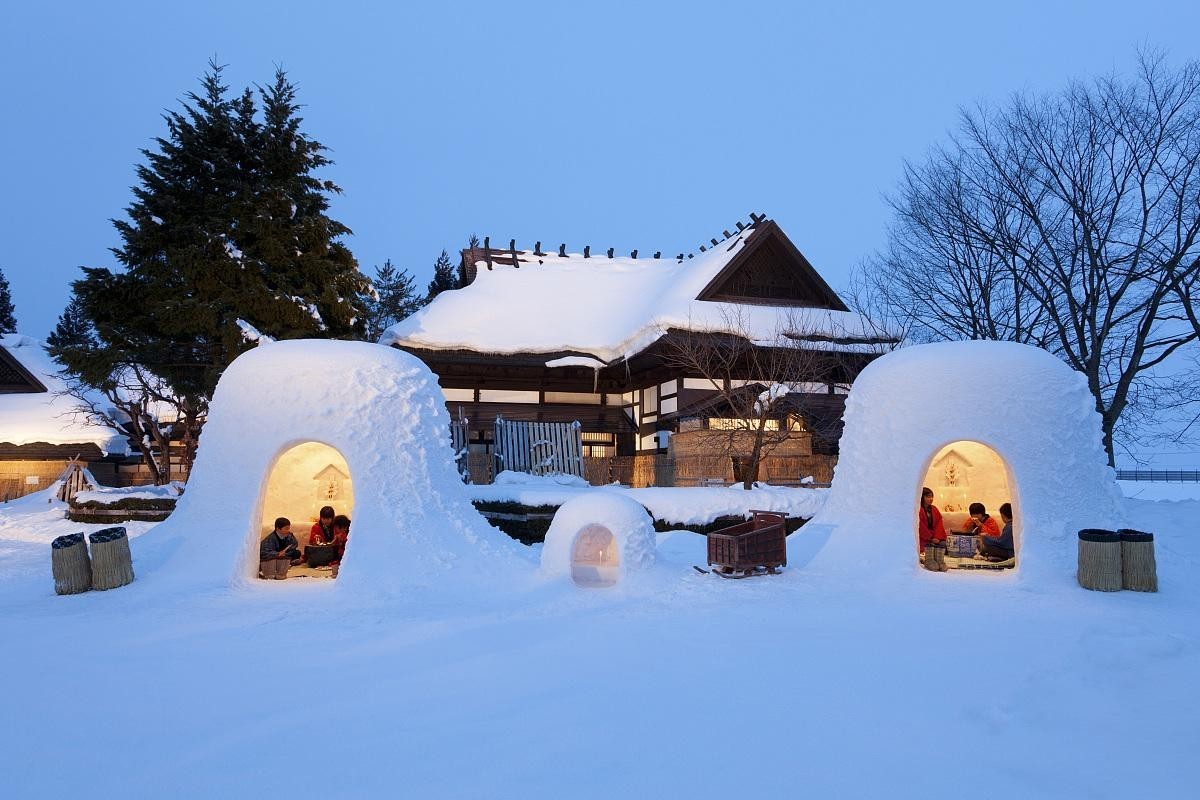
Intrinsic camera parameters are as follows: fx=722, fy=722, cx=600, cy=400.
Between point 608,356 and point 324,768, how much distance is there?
58.9 feet

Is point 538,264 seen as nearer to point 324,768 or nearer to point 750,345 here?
point 750,345

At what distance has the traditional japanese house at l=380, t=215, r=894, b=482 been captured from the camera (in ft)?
64.2

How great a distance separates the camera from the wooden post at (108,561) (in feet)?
27.1

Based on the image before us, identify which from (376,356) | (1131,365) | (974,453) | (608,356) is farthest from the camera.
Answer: (608,356)

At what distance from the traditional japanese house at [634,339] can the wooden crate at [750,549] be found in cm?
858

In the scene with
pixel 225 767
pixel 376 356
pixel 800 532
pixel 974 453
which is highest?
pixel 376 356

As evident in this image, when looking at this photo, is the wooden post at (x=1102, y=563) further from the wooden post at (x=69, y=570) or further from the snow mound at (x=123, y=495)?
the snow mound at (x=123, y=495)

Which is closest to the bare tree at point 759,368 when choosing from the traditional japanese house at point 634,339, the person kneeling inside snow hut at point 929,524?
the traditional japanese house at point 634,339

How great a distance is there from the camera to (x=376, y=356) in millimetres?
9383

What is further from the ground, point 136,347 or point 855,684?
point 136,347

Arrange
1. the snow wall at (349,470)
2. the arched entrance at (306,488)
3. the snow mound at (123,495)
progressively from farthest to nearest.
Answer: the snow mound at (123,495), the arched entrance at (306,488), the snow wall at (349,470)

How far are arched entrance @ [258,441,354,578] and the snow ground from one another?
281cm

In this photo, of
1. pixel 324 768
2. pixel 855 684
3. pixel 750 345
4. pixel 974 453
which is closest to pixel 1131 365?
pixel 974 453

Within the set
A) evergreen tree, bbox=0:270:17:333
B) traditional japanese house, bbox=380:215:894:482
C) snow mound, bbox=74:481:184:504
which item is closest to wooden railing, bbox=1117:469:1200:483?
traditional japanese house, bbox=380:215:894:482
